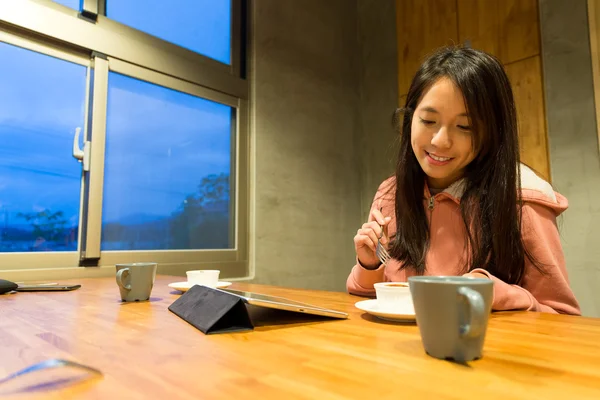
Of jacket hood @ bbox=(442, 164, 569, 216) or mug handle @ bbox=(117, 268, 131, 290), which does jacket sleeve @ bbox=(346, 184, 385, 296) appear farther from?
mug handle @ bbox=(117, 268, 131, 290)

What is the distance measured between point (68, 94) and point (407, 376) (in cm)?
231

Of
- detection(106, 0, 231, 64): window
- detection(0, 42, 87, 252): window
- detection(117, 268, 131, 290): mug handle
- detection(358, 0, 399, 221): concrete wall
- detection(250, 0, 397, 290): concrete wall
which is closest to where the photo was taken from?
detection(117, 268, 131, 290): mug handle

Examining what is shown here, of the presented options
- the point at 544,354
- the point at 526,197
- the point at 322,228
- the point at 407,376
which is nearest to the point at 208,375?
the point at 407,376

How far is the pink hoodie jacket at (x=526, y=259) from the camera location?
37.9 inches

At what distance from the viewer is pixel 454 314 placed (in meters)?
0.44

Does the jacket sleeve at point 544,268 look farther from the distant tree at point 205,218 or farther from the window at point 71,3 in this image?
the window at point 71,3

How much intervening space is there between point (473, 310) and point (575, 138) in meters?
2.55

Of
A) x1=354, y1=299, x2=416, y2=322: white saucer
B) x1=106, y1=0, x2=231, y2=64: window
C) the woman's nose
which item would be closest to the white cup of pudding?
x1=354, y1=299, x2=416, y2=322: white saucer

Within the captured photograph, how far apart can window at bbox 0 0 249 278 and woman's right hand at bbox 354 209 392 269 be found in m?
1.62

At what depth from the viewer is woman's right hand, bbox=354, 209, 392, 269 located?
0.96 metres

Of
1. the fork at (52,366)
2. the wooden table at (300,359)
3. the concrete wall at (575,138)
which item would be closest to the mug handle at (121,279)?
the wooden table at (300,359)

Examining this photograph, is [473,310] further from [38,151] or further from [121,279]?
[38,151]

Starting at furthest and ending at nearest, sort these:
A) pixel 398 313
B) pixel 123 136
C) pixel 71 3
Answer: pixel 123 136 < pixel 71 3 < pixel 398 313

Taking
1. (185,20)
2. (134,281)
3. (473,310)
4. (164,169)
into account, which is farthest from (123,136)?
(473,310)
